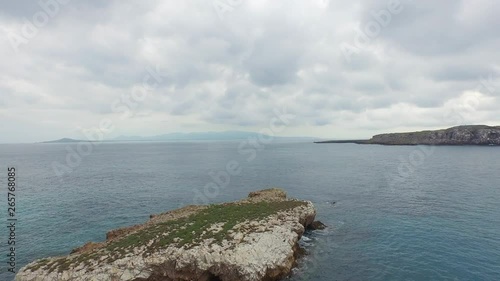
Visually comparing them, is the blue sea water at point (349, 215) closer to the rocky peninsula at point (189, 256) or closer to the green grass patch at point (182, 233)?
the rocky peninsula at point (189, 256)

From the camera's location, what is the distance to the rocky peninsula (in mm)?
28156

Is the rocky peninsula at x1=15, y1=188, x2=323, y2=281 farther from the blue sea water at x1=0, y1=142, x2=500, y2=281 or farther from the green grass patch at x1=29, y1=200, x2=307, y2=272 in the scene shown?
the blue sea water at x1=0, y1=142, x2=500, y2=281

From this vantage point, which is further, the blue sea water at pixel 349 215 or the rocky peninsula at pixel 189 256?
the blue sea water at pixel 349 215

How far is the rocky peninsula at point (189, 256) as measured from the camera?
28.2 meters

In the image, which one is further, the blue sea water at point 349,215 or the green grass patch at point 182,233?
A: the blue sea water at point 349,215

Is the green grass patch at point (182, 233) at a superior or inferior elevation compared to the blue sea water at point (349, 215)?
superior

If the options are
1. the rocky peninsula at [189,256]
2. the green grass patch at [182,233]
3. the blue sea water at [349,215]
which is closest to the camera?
the rocky peninsula at [189,256]

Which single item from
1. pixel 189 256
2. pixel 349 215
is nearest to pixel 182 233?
pixel 189 256

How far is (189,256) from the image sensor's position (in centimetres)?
2955

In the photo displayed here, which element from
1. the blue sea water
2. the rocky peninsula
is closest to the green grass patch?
the rocky peninsula

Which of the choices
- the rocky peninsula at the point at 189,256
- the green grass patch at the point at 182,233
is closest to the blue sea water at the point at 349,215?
the rocky peninsula at the point at 189,256

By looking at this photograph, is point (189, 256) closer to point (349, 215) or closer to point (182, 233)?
point (182, 233)

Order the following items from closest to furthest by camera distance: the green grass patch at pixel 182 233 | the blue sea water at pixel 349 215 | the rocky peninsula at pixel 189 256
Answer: the rocky peninsula at pixel 189 256 < the green grass patch at pixel 182 233 < the blue sea water at pixel 349 215

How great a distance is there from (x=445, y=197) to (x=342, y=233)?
3412 centimetres
